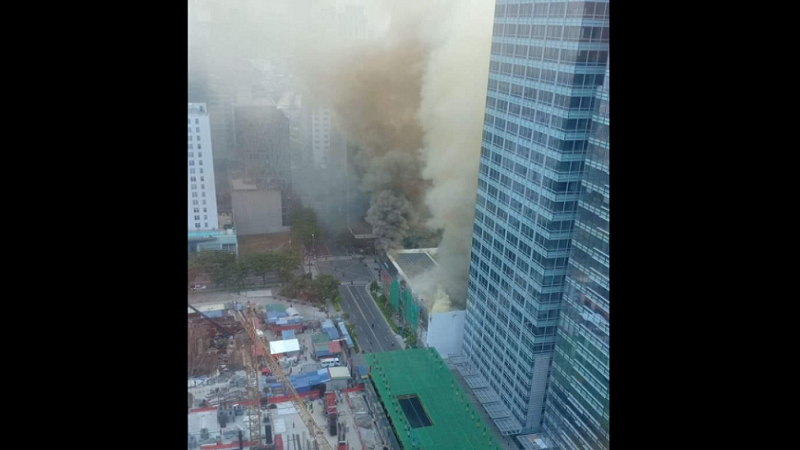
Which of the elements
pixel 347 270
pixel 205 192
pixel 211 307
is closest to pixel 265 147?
pixel 205 192

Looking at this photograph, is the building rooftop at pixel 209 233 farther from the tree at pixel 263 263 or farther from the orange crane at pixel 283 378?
the orange crane at pixel 283 378

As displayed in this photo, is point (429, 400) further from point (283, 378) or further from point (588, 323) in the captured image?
point (588, 323)

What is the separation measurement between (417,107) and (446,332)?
6.47 ft

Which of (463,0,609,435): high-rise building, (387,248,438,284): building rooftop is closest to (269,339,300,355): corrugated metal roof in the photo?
(387,248,438,284): building rooftop

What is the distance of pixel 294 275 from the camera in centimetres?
430

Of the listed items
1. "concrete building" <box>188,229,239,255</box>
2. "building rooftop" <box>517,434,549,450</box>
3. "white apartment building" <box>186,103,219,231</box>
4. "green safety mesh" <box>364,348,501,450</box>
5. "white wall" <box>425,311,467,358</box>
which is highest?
"white apartment building" <box>186,103,219,231</box>

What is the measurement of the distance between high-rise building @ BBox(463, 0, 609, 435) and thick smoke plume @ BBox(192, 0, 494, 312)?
364mm

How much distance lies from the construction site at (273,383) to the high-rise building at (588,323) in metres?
1.25

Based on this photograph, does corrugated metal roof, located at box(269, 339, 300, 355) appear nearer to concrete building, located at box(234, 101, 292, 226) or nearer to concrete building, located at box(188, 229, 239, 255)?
concrete building, located at box(188, 229, 239, 255)

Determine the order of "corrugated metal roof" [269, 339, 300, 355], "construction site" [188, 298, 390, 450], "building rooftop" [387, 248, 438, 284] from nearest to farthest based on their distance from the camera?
"construction site" [188, 298, 390, 450] → "corrugated metal roof" [269, 339, 300, 355] → "building rooftop" [387, 248, 438, 284]

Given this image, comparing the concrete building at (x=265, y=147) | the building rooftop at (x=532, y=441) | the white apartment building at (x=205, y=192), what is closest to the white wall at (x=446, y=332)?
the building rooftop at (x=532, y=441)

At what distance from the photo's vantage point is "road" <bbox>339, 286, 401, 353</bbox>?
457 centimetres

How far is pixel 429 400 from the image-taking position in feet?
13.7
